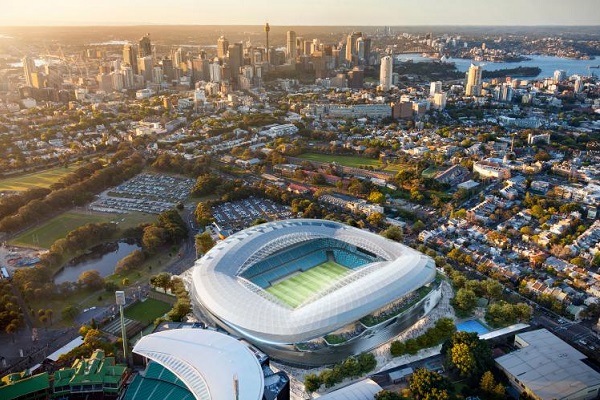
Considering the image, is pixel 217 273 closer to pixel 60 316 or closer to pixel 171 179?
pixel 60 316

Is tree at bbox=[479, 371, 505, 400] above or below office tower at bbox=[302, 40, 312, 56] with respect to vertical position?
below

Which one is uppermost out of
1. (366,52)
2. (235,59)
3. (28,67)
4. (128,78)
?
(366,52)

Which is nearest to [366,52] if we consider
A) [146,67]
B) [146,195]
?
[146,67]

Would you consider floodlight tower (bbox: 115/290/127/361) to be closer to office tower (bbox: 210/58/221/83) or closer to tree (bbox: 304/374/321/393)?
tree (bbox: 304/374/321/393)

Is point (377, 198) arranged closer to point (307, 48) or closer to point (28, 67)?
point (28, 67)

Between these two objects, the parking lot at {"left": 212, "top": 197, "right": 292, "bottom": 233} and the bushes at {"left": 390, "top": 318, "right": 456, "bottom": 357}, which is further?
the parking lot at {"left": 212, "top": 197, "right": 292, "bottom": 233}

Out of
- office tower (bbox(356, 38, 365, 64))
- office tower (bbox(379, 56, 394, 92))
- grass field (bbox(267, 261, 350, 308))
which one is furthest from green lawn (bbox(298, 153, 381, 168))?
office tower (bbox(356, 38, 365, 64))

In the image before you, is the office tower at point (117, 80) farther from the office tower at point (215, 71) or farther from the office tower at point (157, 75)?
the office tower at point (215, 71)
